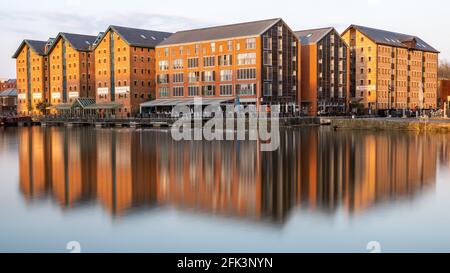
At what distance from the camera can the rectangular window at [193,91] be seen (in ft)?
298

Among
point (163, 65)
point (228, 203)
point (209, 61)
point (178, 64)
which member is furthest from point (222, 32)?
point (228, 203)

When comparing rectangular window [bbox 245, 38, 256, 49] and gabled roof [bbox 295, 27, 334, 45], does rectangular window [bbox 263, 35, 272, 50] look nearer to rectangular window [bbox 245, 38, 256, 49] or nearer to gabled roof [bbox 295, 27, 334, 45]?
rectangular window [bbox 245, 38, 256, 49]

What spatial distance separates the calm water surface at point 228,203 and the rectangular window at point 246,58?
1874 inches

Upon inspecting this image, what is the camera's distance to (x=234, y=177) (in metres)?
27.5

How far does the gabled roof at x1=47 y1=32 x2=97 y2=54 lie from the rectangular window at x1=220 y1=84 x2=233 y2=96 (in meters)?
40.0

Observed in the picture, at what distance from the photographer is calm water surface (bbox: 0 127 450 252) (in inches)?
617

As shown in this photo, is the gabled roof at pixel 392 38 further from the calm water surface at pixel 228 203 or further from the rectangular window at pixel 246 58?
the calm water surface at pixel 228 203

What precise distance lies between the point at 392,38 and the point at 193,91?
2011 inches

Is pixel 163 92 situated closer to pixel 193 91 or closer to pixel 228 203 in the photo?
pixel 193 91

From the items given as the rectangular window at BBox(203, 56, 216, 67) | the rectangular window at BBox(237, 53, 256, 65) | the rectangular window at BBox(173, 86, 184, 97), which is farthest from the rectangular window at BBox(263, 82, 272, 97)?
the rectangular window at BBox(173, 86, 184, 97)

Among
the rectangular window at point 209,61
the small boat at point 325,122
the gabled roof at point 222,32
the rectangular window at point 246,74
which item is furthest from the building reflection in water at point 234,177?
the rectangular window at point 209,61
